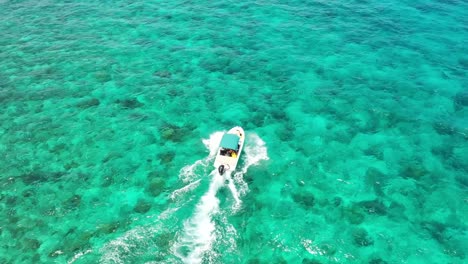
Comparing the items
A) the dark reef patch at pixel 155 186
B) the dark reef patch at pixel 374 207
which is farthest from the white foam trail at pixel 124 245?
the dark reef patch at pixel 374 207

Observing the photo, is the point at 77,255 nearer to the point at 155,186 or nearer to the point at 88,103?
the point at 155,186

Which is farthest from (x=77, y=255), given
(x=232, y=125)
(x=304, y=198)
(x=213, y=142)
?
(x=232, y=125)

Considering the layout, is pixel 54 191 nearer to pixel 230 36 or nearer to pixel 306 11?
pixel 230 36

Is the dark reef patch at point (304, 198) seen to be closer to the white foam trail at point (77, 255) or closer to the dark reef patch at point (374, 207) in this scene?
the dark reef patch at point (374, 207)

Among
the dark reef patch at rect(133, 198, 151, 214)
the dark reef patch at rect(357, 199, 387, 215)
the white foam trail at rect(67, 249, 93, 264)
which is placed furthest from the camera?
the dark reef patch at rect(357, 199, 387, 215)

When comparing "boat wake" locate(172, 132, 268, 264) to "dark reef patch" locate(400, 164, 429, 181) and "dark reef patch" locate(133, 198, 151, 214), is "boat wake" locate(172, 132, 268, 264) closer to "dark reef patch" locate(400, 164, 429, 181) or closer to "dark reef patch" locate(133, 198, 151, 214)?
"dark reef patch" locate(133, 198, 151, 214)

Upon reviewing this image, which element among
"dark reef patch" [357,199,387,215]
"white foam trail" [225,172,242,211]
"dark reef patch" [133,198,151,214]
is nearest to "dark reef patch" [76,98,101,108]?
"dark reef patch" [133,198,151,214]
